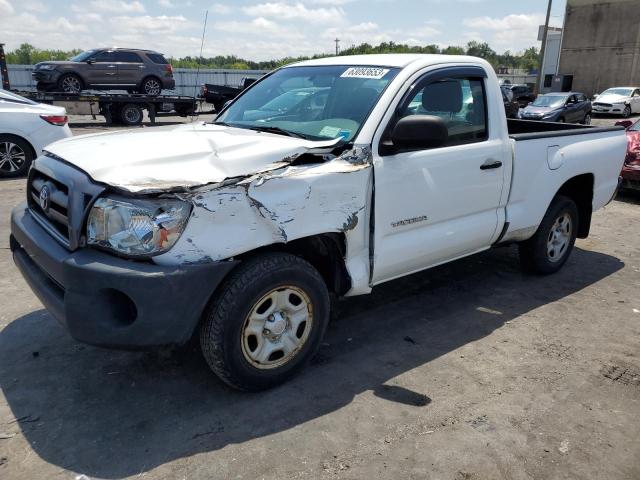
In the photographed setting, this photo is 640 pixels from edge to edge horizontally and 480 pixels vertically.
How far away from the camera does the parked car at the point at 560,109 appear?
21891mm

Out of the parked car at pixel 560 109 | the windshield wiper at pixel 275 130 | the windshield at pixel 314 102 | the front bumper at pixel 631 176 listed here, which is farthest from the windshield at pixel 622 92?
Result: the windshield wiper at pixel 275 130

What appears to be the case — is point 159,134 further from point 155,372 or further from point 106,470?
point 106,470

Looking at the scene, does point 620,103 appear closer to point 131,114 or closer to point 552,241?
point 131,114

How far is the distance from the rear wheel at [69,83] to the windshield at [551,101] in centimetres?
1795

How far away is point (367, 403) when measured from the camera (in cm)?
317

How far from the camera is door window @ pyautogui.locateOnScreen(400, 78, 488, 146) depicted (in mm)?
3865

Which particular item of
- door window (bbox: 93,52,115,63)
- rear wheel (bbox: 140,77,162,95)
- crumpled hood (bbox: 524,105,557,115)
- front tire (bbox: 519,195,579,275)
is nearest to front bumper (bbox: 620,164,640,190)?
front tire (bbox: 519,195,579,275)

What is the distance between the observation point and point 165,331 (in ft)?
8.92

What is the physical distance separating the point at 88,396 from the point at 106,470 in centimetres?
69

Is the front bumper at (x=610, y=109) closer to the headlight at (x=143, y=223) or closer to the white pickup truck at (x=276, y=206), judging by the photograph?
the white pickup truck at (x=276, y=206)

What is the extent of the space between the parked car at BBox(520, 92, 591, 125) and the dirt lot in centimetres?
1924

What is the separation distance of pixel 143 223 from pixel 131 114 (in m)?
18.4

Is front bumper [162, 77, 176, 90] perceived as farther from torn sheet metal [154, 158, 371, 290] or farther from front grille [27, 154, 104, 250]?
torn sheet metal [154, 158, 371, 290]

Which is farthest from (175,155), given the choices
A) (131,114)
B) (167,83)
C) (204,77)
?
(204,77)
